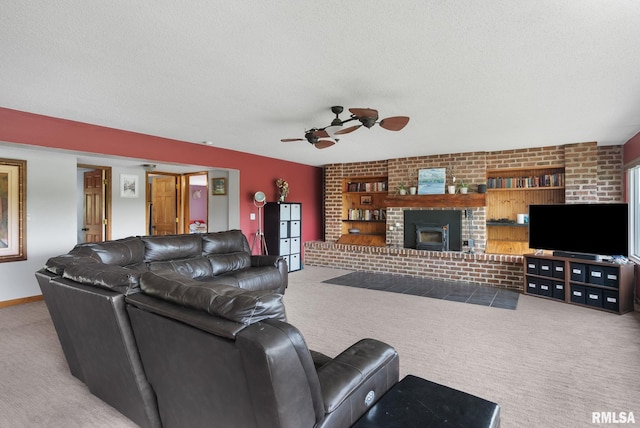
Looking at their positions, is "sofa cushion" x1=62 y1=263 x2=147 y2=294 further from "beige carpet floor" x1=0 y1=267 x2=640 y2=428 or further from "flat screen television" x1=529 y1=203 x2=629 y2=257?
"flat screen television" x1=529 y1=203 x2=629 y2=257

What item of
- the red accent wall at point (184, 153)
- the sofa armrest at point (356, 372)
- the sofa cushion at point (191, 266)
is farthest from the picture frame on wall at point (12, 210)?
the sofa armrest at point (356, 372)

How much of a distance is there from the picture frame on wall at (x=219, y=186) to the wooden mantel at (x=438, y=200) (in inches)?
124

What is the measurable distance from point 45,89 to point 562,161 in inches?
263

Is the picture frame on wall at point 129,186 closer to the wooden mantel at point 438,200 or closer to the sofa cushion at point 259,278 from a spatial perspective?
the sofa cushion at point 259,278

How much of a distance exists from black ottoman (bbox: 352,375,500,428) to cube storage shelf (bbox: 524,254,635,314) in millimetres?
3920

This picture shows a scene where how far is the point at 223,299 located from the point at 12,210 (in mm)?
4928

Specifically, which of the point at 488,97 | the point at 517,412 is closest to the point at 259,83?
the point at 488,97

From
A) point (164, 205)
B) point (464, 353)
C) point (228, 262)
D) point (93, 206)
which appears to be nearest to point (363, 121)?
point (464, 353)

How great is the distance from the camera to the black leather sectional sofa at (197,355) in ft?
3.74

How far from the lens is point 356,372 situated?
1493 mm

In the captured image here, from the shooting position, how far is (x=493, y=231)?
6.36m

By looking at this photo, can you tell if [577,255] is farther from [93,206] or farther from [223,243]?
[93,206]

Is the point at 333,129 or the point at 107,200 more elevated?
the point at 333,129

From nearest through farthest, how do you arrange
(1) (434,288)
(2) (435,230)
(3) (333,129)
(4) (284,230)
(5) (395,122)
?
1. (5) (395,122)
2. (3) (333,129)
3. (1) (434,288)
4. (2) (435,230)
5. (4) (284,230)
